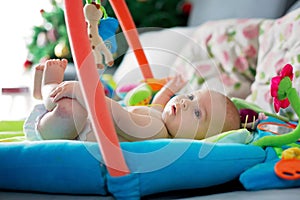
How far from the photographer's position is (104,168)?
0.86 metres

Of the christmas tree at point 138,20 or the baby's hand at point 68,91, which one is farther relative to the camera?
the christmas tree at point 138,20

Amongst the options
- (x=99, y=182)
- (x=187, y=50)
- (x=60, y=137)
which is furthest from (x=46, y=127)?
(x=187, y=50)

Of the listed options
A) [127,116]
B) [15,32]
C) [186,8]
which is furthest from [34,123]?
[186,8]

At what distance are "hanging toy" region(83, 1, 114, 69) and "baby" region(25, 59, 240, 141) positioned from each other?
82 millimetres

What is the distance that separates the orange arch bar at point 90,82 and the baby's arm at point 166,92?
0.37 m

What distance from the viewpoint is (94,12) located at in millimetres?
938

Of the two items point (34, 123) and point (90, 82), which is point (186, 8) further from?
point (90, 82)

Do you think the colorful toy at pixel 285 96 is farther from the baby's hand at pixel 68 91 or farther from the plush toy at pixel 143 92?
the plush toy at pixel 143 92

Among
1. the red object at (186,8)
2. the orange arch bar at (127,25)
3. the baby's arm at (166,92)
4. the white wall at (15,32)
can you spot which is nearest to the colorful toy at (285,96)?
the baby's arm at (166,92)

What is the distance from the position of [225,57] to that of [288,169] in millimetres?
990

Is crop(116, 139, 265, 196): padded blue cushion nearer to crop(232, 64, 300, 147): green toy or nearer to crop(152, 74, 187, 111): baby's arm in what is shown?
crop(232, 64, 300, 147): green toy

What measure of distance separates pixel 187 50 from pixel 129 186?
124 cm

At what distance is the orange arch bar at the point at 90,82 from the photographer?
801 millimetres

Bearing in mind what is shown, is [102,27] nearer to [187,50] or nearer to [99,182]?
[99,182]
